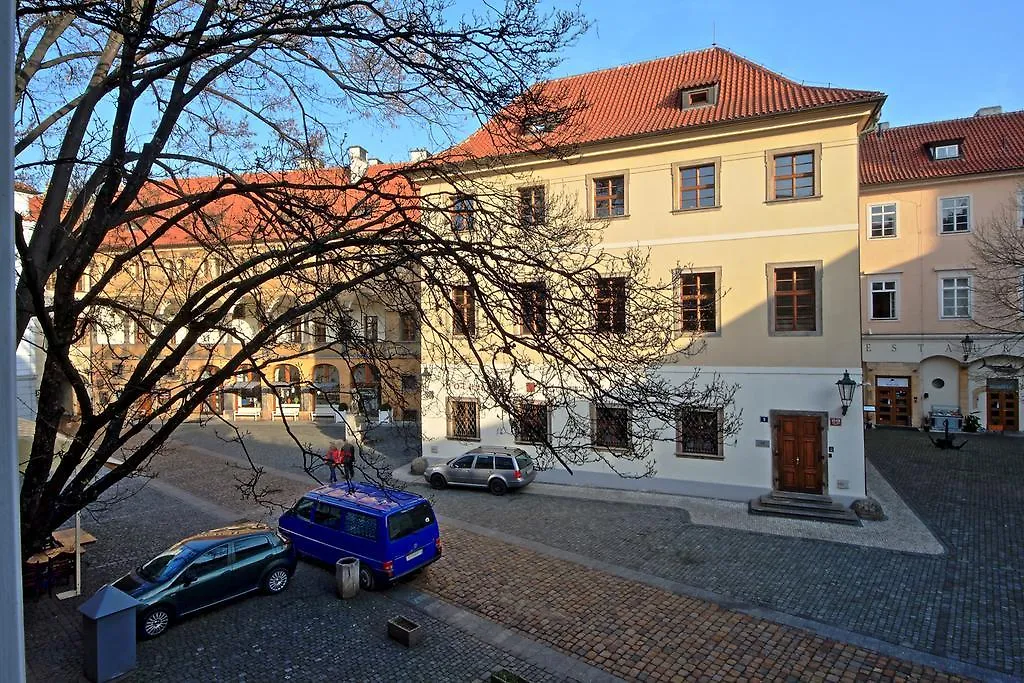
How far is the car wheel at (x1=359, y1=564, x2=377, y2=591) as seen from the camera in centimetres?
1106

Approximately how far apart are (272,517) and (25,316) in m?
11.7

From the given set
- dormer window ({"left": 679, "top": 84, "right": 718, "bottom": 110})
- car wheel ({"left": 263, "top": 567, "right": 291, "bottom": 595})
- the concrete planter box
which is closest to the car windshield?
car wheel ({"left": 263, "top": 567, "right": 291, "bottom": 595})

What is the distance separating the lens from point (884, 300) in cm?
2855

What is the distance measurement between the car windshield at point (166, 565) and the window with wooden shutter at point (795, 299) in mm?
15178

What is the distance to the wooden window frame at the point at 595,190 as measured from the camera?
18.3m

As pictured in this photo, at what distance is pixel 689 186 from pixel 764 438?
7809 millimetres

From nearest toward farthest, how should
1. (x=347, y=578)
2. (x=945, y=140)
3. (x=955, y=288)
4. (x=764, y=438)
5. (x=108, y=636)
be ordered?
(x=108, y=636) < (x=347, y=578) < (x=764, y=438) < (x=955, y=288) < (x=945, y=140)

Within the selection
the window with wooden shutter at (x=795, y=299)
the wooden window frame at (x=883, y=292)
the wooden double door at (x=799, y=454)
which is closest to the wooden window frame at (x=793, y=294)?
the window with wooden shutter at (x=795, y=299)

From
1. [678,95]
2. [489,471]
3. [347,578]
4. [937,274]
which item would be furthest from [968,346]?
[347,578]

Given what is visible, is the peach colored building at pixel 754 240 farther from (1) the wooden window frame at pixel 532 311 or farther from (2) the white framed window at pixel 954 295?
(2) the white framed window at pixel 954 295

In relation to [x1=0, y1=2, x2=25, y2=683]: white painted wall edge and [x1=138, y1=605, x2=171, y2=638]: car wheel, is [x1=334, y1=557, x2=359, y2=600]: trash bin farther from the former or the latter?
[x1=0, y1=2, x2=25, y2=683]: white painted wall edge

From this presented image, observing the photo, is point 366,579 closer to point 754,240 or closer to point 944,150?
point 754,240

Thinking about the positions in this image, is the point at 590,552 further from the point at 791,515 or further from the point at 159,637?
the point at 159,637

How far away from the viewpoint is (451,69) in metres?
5.71
